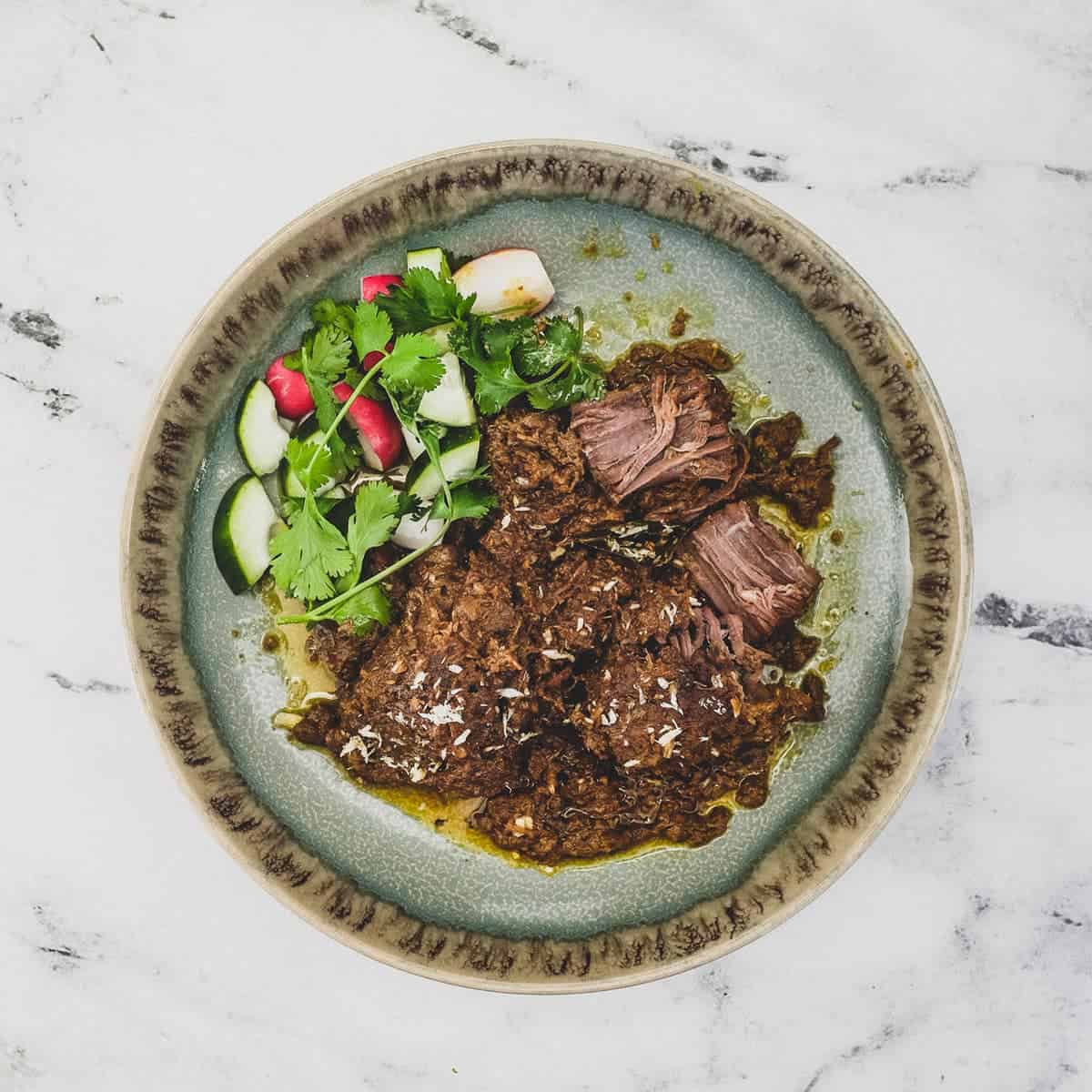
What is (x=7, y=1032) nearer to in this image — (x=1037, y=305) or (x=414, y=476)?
(x=414, y=476)

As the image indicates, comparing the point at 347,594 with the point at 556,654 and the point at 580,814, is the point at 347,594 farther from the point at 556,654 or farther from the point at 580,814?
the point at 580,814

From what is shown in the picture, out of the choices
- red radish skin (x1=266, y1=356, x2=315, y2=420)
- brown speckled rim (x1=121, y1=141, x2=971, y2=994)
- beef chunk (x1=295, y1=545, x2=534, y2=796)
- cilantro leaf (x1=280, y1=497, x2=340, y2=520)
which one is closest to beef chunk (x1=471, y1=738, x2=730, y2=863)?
beef chunk (x1=295, y1=545, x2=534, y2=796)

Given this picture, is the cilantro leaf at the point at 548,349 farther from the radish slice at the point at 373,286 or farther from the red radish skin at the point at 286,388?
the red radish skin at the point at 286,388

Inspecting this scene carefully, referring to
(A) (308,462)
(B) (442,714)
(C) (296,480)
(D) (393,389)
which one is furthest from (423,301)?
(B) (442,714)

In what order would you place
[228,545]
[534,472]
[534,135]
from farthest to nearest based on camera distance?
1. [534,135]
2. [228,545]
3. [534,472]

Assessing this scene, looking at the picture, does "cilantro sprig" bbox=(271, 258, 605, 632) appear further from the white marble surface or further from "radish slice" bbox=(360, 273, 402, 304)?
the white marble surface

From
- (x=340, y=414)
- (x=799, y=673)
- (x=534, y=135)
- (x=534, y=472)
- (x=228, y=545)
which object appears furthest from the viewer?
(x=534, y=135)

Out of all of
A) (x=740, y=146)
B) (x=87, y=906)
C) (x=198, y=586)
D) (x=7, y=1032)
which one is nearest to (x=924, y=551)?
(x=740, y=146)
